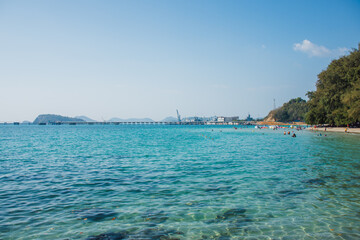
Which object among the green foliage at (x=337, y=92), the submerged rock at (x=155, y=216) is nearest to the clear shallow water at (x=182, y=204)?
the submerged rock at (x=155, y=216)

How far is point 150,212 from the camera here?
9625 millimetres

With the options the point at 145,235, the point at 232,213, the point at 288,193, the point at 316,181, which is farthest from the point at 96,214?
the point at 316,181

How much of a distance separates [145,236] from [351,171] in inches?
638

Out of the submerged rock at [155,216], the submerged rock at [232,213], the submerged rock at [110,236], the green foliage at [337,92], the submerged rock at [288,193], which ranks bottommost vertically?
the submerged rock at [288,193]

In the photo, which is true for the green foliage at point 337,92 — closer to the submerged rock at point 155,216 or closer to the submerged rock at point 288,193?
the submerged rock at point 288,193

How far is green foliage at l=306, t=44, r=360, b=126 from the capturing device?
6600 cm

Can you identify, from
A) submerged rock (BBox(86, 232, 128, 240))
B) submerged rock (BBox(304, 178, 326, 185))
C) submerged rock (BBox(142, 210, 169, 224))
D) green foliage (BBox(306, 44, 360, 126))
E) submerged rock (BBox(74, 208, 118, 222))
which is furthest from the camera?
green foliage (BBox(306, 44, 360, 126))

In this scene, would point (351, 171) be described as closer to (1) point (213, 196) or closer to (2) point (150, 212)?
(1) point (213, 196)

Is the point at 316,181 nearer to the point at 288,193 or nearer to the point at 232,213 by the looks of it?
the point at 288,193

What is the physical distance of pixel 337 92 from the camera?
74.9 meters

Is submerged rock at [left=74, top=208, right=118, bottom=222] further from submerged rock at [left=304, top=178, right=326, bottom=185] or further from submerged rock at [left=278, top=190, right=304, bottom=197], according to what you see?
submerged rock at [left=304, top=178, right=326, bottom=185]

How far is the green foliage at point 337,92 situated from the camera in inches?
2598

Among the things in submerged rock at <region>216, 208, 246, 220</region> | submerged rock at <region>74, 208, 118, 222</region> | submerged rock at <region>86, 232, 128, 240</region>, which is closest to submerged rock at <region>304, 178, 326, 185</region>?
submerged rock at <region>216, 208, 246, 220</region>

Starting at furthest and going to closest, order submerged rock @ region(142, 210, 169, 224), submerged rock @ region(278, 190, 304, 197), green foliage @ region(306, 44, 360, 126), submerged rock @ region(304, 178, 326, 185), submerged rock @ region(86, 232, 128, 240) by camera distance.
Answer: green foliage @ region(306, 44, 360, 126) → submerged rock @ region(304, 178, 326, 185) → submerged rock @ region(278, 190, 304, 197) → submerged rock @ region(142, 210, 169, 224) → submerged rock @ region(86, 232, 128, 240)
